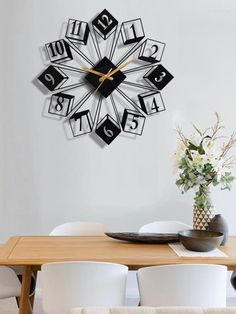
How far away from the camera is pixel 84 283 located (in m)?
2.20

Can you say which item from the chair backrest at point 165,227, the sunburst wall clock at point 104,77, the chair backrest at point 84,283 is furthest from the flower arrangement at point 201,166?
the sunburst wall clock at point 104,77

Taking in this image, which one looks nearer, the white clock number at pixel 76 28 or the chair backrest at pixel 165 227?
the chair backrest at pixel 165 227

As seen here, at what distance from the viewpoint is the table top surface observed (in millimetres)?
2365

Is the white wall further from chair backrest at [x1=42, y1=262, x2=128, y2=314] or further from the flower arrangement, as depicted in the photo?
chair backrest at [x1=42, y1=262, x2=128, y2=314]

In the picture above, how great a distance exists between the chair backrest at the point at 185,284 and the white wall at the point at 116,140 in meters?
1.83

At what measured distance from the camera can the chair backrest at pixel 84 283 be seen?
86.4 inches

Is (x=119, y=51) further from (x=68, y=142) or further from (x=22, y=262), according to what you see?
(x=22, y=262)

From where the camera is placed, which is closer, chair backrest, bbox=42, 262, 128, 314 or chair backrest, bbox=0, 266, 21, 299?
chair backrest, bbox=42, 262, 128, 314

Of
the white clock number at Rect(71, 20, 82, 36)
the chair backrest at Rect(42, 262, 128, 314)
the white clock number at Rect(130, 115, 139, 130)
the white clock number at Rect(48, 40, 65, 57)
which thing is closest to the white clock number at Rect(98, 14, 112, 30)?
the white clock number at Rect(71, 20, 82, 36)

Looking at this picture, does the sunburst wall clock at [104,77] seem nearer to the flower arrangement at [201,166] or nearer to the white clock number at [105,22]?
the white clock number at [105,22]

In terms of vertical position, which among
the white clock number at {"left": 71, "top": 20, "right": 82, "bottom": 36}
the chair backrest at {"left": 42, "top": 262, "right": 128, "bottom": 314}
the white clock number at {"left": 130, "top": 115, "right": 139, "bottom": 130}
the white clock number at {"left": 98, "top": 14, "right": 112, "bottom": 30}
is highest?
the white clock number at {"left": 98, "top": 14, "right": 112, "bottom": 30}

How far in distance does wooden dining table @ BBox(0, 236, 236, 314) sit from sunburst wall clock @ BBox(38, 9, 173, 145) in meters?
1.37

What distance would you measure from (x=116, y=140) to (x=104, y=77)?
1.81 ft

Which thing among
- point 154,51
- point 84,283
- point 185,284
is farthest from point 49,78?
point 185,284
